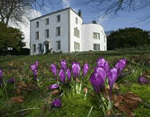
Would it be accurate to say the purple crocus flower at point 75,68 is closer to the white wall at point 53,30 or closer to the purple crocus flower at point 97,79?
the purple crocus flower at point 97,79

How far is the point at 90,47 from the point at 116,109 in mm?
27297

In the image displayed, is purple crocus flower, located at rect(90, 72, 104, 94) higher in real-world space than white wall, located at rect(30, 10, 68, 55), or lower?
lower

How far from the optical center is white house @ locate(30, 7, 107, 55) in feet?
82.0

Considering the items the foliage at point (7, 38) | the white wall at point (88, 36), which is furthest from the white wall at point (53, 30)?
the foliage at point (7, 38)

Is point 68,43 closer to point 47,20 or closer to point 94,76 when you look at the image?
point 47,20

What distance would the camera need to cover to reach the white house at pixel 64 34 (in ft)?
82.0

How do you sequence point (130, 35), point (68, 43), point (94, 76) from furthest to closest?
point (130, 35) → point (68, 43) → point (94, 76)

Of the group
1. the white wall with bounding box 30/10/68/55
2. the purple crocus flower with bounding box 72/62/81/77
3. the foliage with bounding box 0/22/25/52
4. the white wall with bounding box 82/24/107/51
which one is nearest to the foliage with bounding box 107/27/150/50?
the white wall with bounding box 82/24/107/51

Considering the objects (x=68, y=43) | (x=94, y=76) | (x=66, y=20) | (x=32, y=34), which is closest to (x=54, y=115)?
(x=94, y=76)

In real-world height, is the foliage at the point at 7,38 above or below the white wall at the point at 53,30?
below

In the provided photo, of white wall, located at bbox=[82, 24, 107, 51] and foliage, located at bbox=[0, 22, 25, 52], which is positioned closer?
foliage, located at bbox=[0, 22, 25, 52]

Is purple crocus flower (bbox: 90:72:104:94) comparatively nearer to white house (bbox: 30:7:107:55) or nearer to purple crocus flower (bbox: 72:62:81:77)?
purple crocus flower (bbox: 72:62:81:77)

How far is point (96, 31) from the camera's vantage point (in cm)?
2877

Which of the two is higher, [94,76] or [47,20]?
[47,20]
